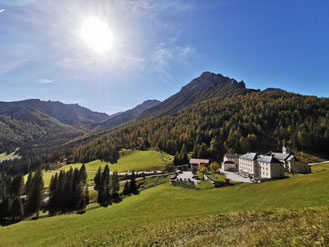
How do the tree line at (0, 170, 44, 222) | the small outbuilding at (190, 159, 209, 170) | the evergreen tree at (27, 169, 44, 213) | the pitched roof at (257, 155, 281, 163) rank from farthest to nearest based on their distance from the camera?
1. the small outbuilding at (190, 159, 209, 170)
2. the pitched roof at (257, 155, 281, 163)
3. the evergreen tree at (27, 169, 44, 213)
4. the tree line at (0, 170, 44, 222)

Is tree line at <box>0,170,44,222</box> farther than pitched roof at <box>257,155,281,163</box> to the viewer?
No

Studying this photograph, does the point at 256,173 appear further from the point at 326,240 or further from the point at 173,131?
the point at 173,131

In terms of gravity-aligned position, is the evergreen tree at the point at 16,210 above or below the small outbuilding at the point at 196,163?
below

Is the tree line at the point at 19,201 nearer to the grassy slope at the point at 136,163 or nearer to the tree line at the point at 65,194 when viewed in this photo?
the tree line at the point at 65,194

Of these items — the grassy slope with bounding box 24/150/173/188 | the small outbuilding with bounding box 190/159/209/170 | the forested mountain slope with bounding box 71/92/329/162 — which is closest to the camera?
the small outbuilding with bounding box 190/159/209/170

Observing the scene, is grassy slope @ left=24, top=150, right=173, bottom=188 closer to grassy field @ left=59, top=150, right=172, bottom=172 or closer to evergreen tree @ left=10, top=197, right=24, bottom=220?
grassy field @ left=59, top=150, right=172, bottom=172

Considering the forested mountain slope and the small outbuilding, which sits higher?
the forested mountain slope

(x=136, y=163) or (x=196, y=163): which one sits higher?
(x=196, y=163)

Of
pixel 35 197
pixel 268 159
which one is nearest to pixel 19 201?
pixel 35 197

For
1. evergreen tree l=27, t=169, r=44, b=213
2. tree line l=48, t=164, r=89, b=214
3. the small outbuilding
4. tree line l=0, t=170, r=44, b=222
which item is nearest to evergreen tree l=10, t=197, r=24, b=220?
tree line l=0, t=170, r=44, b=222

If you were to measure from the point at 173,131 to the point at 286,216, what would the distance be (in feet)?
486

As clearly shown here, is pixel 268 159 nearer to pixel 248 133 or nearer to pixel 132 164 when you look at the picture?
pixel 248 133

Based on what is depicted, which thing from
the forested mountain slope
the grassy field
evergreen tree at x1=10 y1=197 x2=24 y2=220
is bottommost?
evergreen tree at x1=10 y1=197 x2=24 y2=220

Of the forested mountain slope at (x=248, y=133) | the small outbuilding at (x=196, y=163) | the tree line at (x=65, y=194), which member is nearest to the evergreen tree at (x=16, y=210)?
the tree line at (x=65, y=194)
